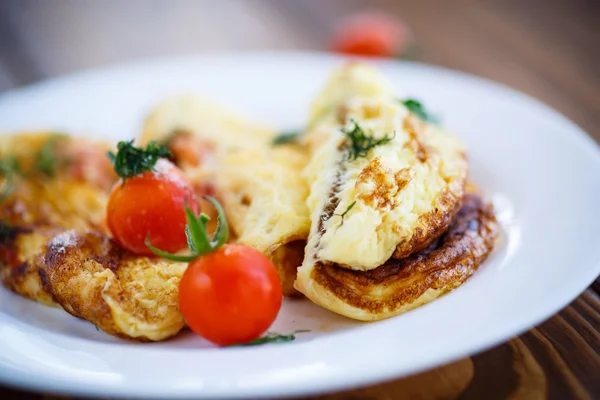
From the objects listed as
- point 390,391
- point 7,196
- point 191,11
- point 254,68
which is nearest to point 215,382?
point 390,391

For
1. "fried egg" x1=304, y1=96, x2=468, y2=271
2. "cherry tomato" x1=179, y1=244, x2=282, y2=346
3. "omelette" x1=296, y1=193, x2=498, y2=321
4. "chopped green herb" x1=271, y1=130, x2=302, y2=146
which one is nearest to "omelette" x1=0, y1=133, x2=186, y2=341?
"cherry tomato" x1=179, y1=244, x2=282, y2=346

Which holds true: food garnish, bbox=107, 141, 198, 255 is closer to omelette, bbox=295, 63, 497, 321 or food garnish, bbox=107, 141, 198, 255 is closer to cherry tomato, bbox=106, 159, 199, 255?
cherry tomato, bbox=106, 159, 199, 255

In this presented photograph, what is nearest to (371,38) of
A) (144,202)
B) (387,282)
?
(144,202)

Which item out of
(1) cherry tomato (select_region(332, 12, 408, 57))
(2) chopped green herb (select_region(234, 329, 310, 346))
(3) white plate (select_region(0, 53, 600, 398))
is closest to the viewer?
(3) white plate (select_region(0, 53, 600, 398))

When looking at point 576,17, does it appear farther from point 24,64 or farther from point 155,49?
point 24,64

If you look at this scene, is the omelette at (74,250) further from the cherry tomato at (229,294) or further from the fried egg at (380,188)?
the fried egg at (380,188)

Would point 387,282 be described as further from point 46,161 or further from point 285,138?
point 46,161
